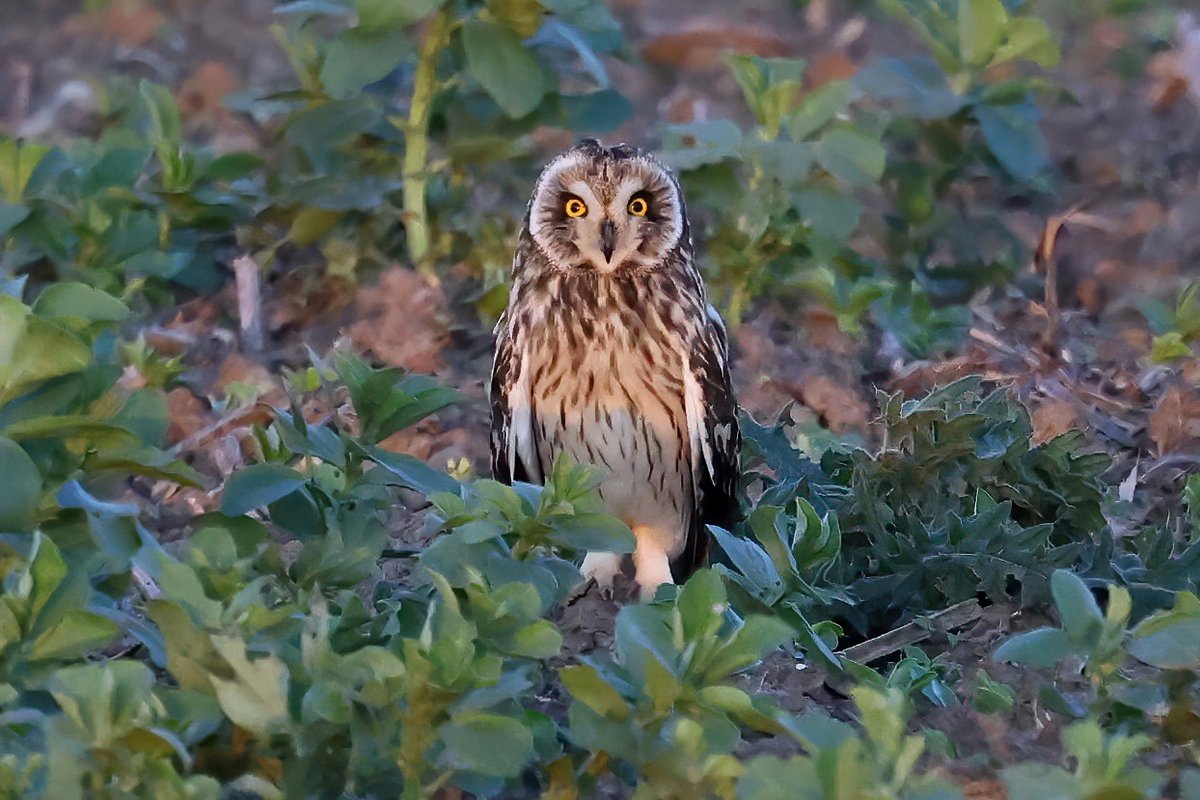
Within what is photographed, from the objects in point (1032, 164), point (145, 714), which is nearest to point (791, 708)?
point (145, 714)

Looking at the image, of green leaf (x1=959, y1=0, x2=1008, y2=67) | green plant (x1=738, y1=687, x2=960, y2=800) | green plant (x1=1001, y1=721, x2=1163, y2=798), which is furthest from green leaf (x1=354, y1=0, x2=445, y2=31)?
green plant (x1=1001, y1=721, x2=1163, y2=798)

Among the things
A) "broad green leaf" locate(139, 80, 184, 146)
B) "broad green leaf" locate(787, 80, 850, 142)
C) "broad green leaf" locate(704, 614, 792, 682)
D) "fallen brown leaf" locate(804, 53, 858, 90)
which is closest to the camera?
"broad green leaf" locate(704, 614, 792, 682)

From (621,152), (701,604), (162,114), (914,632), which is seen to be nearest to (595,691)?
(701,604)

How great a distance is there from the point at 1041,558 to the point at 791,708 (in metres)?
0.67

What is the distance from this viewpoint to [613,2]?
8453 mm

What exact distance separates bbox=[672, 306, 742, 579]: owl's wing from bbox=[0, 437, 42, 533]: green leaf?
1.86 m

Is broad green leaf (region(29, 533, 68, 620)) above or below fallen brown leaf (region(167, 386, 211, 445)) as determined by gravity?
above

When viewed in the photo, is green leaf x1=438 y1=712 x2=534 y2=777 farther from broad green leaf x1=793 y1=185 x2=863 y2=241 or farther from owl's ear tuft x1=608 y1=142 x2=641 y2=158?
broad green leaf x1=793 y1=185 x2=863 y2=241

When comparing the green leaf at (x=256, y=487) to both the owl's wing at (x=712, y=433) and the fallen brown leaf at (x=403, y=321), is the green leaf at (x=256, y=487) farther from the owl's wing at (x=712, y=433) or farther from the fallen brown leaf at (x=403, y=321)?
the fallen brown leaf at (x=403, y=321)

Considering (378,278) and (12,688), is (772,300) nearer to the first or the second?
(378,278)

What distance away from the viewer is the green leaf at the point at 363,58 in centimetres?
484

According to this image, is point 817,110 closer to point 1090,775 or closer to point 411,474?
point 411,474

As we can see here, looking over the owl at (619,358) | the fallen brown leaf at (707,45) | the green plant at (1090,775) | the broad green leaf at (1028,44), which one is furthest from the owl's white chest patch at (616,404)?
the fallen brown leaf at (707,45)

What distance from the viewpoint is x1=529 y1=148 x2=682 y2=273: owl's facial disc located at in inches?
172
